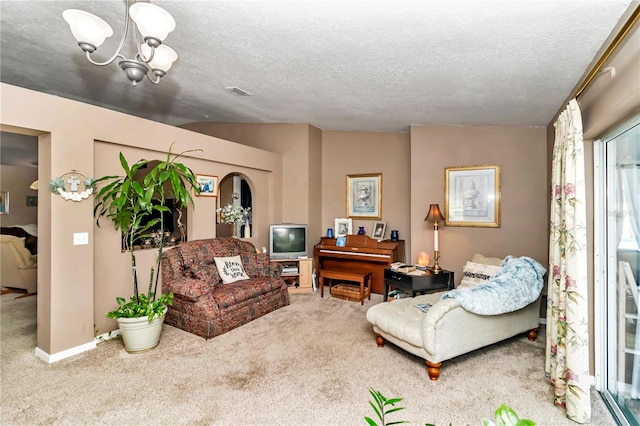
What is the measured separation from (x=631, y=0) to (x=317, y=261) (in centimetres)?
451

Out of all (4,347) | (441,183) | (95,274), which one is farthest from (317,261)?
(4,347)

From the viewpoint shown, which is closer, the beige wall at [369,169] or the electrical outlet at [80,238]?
the electrical outlet at [80,238]

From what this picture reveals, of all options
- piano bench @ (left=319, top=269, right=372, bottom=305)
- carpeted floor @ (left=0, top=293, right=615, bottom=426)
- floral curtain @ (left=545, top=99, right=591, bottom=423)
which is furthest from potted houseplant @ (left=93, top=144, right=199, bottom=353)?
floral curtain @ (left=545, top=99, right=591, bottom=423)

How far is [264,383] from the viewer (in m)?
2.42

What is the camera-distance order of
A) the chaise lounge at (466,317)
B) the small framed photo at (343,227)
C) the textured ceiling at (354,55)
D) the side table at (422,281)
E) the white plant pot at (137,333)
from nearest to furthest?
1. the textured ceiling at (354,55)
2. the chaise lounge at (466,317)
3. the white plant pot at (137,333)
4. the side table at (422,281)
5. the small framed photo at (343,227)

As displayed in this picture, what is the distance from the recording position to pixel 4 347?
3.01 metres

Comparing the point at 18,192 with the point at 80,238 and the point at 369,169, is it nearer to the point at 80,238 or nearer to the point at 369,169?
the point at 80,238

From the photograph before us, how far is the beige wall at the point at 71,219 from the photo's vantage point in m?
2.68

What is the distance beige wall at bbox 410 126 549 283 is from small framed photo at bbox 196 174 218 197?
2.90m

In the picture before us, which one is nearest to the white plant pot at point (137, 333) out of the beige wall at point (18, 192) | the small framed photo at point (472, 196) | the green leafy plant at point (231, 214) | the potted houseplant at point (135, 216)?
the potted houseplant at point (135, 216)

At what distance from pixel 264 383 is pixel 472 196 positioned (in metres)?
3.54

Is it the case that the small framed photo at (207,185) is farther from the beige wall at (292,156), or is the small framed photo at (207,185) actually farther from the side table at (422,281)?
the side table at (422,281)

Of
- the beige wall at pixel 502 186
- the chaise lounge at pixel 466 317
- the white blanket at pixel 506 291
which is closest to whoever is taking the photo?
the chaise lounge at pixel 466 317

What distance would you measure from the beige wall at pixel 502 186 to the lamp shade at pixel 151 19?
12.0 feet
